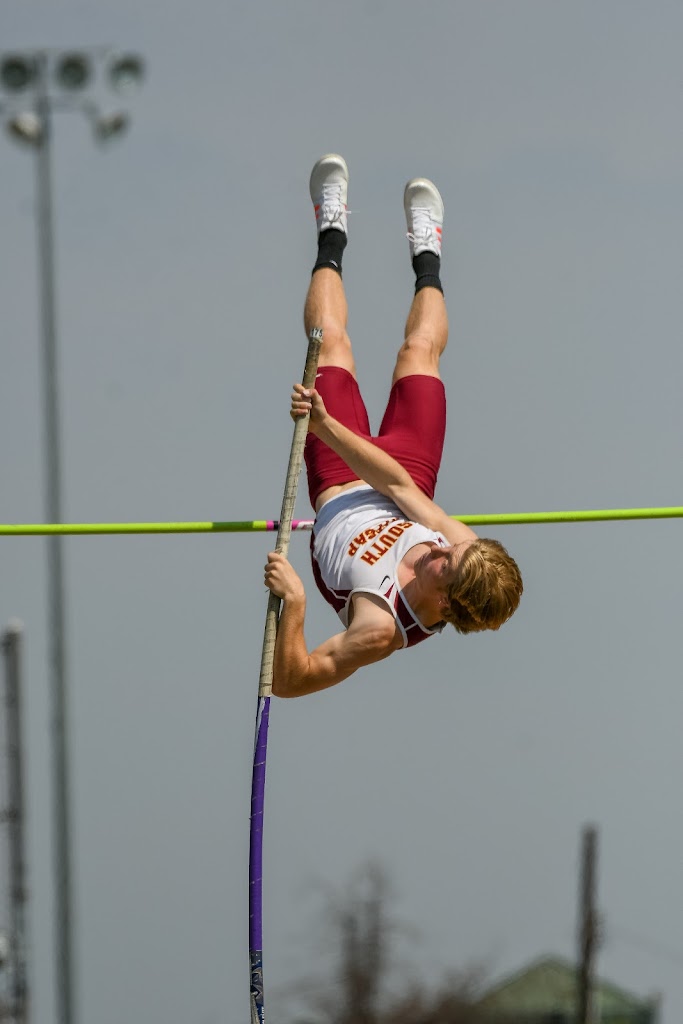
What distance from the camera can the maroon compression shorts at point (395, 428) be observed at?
9.42m

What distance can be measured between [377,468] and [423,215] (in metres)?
1.85

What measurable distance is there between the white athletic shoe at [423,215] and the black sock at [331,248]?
12.7 inches

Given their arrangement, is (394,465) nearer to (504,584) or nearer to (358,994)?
(504,584)

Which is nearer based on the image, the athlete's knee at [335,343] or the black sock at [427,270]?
the athlete's knee at [335,343]

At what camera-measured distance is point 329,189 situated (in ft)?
34.0

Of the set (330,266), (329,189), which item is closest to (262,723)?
(330,266)

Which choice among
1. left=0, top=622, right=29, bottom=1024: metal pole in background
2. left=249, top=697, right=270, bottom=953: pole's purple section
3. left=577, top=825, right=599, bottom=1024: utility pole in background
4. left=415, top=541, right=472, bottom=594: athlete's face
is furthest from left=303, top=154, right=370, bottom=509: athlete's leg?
left=577, top=825, right=599, bottom=1024: utility pole in background

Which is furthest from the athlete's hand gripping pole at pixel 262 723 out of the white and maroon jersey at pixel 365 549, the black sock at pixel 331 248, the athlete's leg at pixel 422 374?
the black sock at pixel 331 248

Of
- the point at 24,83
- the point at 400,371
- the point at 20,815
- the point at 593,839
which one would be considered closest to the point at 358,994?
the point at 593,839

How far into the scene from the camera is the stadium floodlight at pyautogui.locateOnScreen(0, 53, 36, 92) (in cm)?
1631

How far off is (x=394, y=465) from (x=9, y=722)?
6.56m

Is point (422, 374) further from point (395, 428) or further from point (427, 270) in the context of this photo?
point (427, 270)

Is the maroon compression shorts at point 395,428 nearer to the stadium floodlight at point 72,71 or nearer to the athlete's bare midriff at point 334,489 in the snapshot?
the athlete's bare midriff at point 334,489

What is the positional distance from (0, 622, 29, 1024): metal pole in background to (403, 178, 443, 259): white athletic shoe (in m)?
5.57
